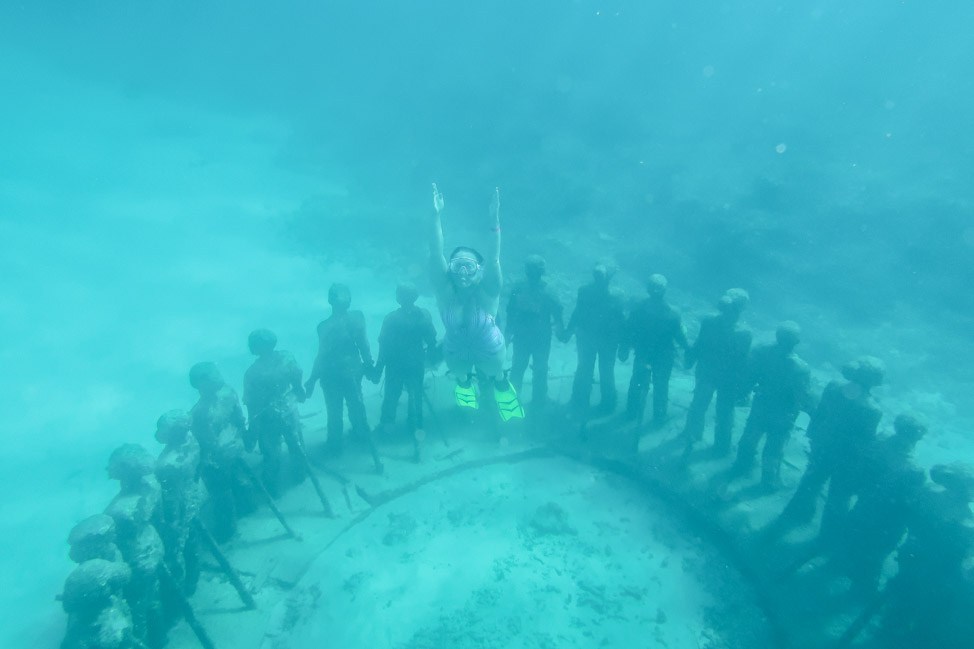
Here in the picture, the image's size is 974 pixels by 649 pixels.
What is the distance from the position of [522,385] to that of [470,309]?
12.6 feet

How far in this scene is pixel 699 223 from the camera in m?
20.0

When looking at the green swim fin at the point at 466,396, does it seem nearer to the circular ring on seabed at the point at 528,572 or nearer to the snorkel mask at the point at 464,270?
the snorkel mask at the point at 464,270

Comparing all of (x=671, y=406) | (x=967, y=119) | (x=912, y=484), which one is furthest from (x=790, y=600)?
(x=967, y=119)

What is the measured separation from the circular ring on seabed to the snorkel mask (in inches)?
151

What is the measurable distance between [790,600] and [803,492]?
151 centimetres

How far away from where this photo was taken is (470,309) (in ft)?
22.6

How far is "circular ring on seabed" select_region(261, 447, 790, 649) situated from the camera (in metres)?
6.41

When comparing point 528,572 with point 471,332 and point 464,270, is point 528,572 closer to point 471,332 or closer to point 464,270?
point 471,332

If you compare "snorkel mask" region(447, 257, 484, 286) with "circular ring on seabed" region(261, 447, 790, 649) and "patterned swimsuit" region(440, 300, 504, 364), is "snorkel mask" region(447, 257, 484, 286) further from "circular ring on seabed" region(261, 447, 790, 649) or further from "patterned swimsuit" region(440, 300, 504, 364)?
"circular ring on seabed" region(261, 447, 790, 649)

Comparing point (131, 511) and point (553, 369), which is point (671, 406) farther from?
point (131, 511)

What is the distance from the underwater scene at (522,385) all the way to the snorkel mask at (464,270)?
0.05m

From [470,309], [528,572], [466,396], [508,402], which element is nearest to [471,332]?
[470,309]

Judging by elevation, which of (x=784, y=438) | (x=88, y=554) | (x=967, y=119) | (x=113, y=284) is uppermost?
(x=967, y=119)

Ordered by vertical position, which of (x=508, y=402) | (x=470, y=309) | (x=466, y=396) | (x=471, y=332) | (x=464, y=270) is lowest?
(x=508, y=402)
